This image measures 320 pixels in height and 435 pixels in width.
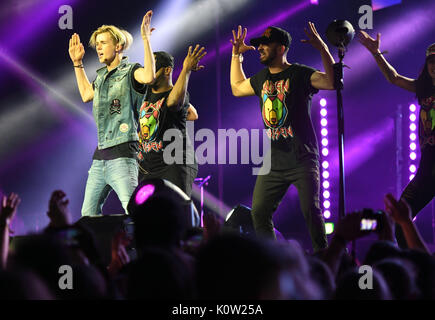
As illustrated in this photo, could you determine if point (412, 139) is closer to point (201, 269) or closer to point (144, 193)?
point (144, 193)

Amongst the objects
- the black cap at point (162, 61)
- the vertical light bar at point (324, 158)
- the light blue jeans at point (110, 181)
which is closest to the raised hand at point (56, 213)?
the light blue jeans at point (110, 181)

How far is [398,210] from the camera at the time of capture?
9.30 ft

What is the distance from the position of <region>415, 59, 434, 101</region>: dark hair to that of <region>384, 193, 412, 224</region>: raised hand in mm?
2401

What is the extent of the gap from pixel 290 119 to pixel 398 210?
1.93 m

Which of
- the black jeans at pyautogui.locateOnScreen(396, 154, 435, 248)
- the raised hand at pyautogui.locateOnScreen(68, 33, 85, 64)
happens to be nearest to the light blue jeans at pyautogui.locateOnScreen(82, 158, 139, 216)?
the raised hand at pyautogui.locateOnScreen(68, 33, 85, 64)

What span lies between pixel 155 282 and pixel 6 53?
6486 mm

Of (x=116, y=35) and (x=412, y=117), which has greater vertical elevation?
(x=116, y=35)

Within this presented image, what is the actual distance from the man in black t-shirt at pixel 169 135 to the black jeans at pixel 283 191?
0.61m

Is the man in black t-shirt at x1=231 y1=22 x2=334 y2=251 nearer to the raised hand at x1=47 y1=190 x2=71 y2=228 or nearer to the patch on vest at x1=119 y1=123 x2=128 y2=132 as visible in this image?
the patch on vest at x1=119 y1=123 x2=128 y2=132

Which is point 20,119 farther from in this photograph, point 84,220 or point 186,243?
point 186,243

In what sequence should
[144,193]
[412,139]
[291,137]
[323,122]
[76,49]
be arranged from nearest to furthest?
[144,193] < [291,137] < [76,49] < [412,139] < [323,122]

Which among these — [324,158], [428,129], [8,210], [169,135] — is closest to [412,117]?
[324,158]

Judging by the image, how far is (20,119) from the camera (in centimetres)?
765
